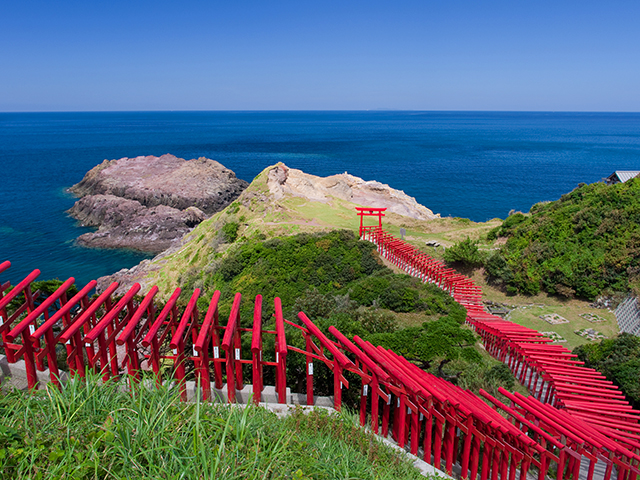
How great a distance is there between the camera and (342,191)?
48062 millimetres

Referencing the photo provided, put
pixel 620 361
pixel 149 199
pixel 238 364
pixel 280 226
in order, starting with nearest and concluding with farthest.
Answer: pixel 238 364 → pixel 620 361 → pixel 280 226 → pixel 149 199

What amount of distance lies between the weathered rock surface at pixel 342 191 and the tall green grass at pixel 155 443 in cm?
3223

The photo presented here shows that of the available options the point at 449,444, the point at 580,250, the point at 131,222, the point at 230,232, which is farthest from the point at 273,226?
the point at 131,222

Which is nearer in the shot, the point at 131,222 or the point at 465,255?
the point at 465,255

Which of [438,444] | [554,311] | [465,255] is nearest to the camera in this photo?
[438,444]

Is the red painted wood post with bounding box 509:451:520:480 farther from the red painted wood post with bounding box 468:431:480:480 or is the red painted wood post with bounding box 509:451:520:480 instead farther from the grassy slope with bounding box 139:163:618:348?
the grassy slope with bounding box 139:163:618:348

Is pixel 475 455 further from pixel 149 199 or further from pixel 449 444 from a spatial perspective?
pixel 149 199

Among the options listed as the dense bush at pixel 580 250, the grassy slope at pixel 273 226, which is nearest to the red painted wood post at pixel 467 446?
the dense bush at pixel 580 250

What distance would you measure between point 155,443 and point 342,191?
145 feet

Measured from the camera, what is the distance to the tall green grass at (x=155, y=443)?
4535mm

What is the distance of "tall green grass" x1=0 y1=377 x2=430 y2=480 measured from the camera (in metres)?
4.54

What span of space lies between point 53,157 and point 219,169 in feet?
205

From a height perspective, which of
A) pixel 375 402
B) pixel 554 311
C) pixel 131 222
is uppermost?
pixel 375 402

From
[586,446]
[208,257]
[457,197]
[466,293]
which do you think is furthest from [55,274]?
[457,197]
